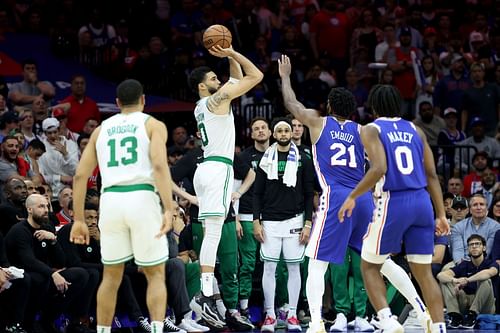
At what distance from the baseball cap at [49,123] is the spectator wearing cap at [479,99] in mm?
7201

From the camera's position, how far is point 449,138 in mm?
19797

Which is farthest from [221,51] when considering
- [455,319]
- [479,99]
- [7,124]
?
[479,99]

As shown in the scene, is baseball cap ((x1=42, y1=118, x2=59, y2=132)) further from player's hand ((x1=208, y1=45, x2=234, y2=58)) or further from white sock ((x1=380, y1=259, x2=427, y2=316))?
white sock ((x1=380, y1=259, x2=427, y2=316))

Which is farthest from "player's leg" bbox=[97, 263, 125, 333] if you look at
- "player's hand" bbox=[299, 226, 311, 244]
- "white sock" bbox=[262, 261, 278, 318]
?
"player's hand" bbox=[299, 226, 311, 244]

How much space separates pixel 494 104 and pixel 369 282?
32.0 feet

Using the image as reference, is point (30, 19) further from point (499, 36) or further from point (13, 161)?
point (499, 36)

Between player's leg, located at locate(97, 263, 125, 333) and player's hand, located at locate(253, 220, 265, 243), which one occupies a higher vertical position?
player's leg, located at locate(97, 263, 125, 333)

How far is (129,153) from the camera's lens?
10734 mm

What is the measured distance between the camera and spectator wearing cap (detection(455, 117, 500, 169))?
19.7m

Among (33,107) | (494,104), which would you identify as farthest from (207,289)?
(494,104)

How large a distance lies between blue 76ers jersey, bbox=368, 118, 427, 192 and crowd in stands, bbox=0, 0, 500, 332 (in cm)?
352

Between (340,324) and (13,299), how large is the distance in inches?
A: 154

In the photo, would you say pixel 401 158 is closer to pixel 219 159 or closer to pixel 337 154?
pixel 337 154

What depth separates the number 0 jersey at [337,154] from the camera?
40.9ft
